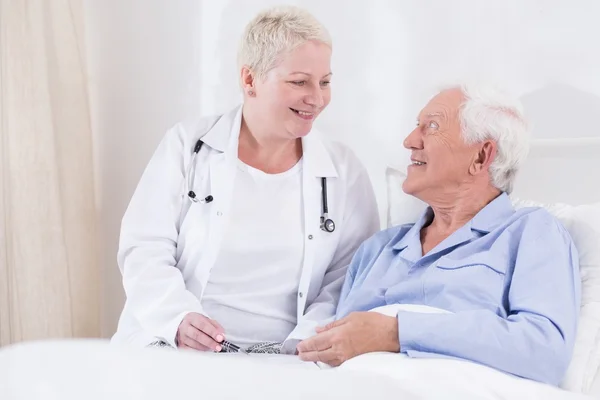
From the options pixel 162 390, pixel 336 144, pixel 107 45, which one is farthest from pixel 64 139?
pixel 162 390

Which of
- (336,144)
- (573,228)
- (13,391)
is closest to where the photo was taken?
(13,391)

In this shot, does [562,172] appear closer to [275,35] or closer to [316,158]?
[316,158]

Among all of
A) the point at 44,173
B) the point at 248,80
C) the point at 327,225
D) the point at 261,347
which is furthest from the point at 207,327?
the point at 44,173

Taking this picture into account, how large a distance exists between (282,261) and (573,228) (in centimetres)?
72

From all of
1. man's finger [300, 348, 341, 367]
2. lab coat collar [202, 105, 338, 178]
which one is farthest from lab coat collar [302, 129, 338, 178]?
man's finger [300, 348, 341, 367]

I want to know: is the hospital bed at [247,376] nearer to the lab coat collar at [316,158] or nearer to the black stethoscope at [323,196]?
the black stethoscope at [323,196]

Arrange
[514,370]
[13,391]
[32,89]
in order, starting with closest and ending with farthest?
1. [13,391]
2. [514,370]
3. [32,89]

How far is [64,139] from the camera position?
2.69 meters

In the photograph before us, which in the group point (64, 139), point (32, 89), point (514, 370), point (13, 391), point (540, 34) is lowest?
point (514, 370)

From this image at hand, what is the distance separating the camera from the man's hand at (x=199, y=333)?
1.95 metres

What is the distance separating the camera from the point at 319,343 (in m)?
1.79

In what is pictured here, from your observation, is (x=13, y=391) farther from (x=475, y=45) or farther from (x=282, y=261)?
(x=475, y=45)

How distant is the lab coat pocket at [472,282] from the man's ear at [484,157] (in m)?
0.23

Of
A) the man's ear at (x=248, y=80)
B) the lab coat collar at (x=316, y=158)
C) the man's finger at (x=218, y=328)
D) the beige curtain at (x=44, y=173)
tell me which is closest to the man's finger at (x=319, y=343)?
the man's finger at (x=218, y=328)
